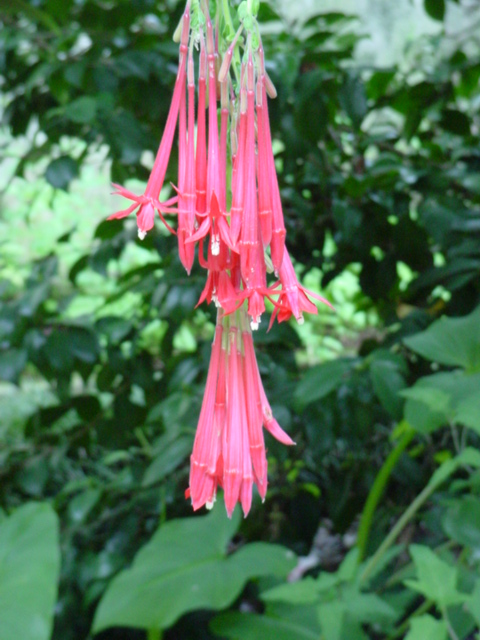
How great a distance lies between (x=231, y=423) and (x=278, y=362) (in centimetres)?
68

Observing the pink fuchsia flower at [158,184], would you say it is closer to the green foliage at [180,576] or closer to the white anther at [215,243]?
the white anther at [215,243]

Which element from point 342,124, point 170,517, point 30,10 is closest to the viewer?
point 30,10

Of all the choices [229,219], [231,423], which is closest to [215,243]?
[229,219]

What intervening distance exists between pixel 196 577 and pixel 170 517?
1.40 feet

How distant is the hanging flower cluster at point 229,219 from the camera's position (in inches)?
14.2

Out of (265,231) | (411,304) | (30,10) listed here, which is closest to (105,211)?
(411,304)

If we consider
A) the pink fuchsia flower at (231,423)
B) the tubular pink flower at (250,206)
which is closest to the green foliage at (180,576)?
the pink fuchsia flower at (231,423)

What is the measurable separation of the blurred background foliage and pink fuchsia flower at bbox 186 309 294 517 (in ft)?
1.27

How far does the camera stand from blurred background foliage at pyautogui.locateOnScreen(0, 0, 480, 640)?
2.94 feet

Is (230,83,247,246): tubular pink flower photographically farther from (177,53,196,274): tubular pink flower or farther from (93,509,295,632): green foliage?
(93,509,295,632): green foliage

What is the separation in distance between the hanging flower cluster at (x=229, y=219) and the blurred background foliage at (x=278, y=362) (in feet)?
1.31

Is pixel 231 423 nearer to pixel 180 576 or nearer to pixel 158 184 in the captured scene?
pixel 158 184

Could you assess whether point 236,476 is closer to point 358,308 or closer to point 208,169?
point 208,169

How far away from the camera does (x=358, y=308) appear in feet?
4.90
